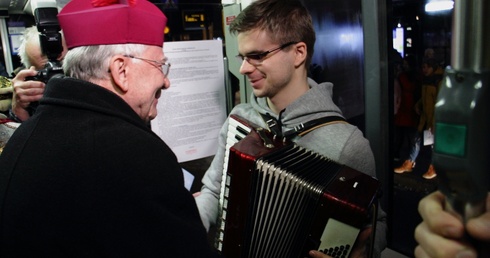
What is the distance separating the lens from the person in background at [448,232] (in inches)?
18.1

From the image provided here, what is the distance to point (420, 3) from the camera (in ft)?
8.76

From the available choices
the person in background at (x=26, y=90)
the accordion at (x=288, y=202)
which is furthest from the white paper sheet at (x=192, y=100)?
the accordion at (x=288, y=202)

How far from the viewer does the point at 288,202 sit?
1510mm

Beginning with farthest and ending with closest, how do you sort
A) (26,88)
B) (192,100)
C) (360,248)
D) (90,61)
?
(192,100)
(26,88)
(360,248)
(90,61)

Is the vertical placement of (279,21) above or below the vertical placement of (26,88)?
above

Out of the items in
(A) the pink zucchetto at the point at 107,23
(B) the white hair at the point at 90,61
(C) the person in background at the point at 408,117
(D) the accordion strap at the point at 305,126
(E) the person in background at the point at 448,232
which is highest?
(A) the pink zucchetto at the point at 107,23

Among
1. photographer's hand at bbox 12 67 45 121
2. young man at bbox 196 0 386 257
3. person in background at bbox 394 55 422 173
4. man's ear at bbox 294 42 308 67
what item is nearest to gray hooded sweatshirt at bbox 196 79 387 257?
young man at bbox 196 0 386 257

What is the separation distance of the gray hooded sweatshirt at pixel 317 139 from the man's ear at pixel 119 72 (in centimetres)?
80

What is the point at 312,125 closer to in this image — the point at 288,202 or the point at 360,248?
the point at 288,202

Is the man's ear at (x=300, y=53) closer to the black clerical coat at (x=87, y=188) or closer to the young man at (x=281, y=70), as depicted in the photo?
the young man at (x=281, y=70)

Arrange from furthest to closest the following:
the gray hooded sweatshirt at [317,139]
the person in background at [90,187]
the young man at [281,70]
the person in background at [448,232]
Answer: the young man at [281,70] < the gray hooded sweatshirt at [317,139] < the person in background at [90,187] < the person in background at [448,232]

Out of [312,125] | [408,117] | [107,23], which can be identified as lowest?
[408,117]

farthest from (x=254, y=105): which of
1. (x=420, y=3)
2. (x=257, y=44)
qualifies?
(x=420, y=3)

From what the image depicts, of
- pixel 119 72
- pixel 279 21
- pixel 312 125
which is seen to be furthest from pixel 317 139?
pixel 119 72
